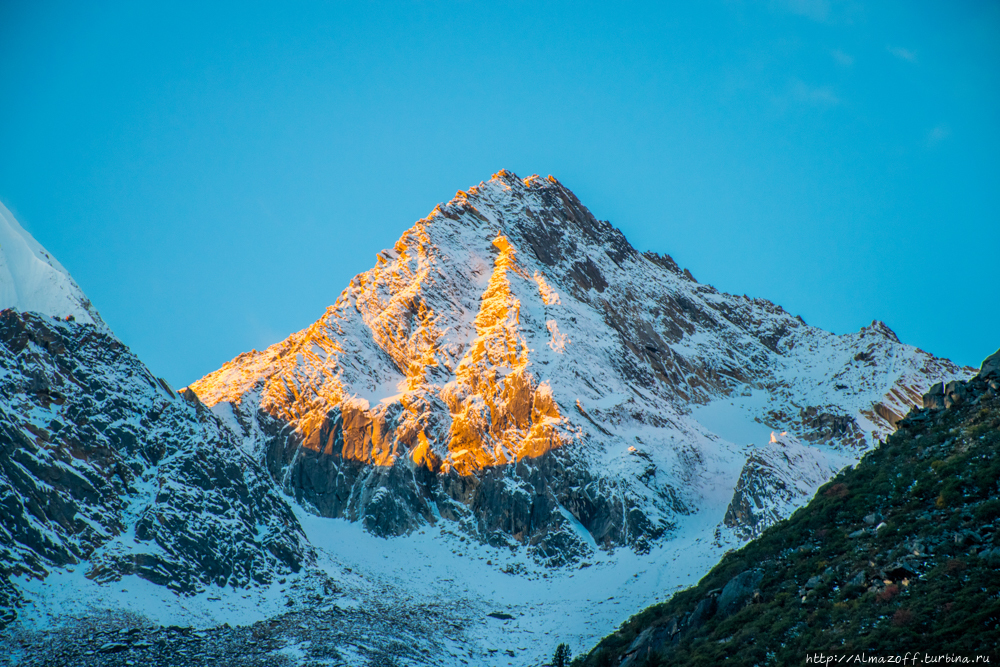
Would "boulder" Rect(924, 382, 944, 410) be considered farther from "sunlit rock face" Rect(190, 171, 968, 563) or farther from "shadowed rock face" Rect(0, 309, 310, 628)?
"shadowed rock face" Rect(0, 309, 310, 628)

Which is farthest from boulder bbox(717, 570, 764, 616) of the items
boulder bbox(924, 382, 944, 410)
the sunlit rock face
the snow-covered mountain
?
the sunlit rock face

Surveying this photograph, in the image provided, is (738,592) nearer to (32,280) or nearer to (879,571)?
Result: (879,571)

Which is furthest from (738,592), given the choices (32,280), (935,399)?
(32,280)

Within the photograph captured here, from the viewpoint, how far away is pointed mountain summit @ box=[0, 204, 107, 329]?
8388 centimetres

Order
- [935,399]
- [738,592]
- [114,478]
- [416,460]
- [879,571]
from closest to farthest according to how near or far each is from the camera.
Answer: [879,571] → [738,592] → [935,399] → [114,478] → [416,460]

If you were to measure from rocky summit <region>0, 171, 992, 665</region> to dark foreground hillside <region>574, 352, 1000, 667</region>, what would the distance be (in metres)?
2.27

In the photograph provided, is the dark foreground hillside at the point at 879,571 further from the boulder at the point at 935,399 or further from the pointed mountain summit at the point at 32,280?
the pointed mountain summit at the point at 32,280

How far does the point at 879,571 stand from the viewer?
3281 cm

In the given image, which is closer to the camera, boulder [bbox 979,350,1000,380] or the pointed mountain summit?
boulder [bbox 979,350,1000,380]

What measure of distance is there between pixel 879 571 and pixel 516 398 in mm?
96473

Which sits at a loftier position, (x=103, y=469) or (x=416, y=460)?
(x=416, y=460)

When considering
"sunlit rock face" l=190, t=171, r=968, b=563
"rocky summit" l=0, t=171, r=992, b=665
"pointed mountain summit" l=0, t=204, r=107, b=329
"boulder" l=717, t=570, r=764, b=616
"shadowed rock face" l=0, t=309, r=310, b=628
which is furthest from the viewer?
"sunlit rock face" l=190, t=171, r=968, b=563

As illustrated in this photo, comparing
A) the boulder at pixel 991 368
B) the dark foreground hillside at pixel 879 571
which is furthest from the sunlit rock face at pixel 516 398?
the boulder at pixel 991 368

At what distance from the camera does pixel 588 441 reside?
399ft
